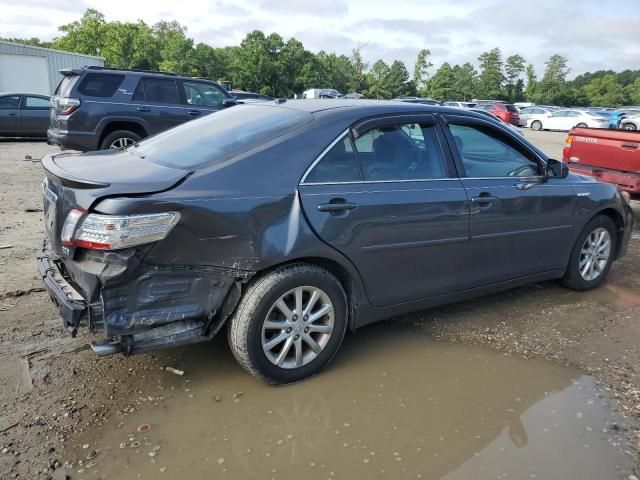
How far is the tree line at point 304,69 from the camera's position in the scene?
57875 millimetres

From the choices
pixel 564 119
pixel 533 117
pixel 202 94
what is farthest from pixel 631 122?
pixel 202 94

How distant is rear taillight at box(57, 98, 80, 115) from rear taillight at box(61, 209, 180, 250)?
23.7 ft

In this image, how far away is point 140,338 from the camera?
279cm

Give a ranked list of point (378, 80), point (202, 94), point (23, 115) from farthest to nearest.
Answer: point (378, 80), point (23, 115), point (202, 94)

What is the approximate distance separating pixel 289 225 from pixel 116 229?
92cm

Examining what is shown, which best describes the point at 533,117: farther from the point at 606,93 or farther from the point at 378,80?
the point at 606,93

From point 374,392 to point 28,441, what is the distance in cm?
185

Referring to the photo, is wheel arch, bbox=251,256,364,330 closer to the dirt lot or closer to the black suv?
the dirt lot

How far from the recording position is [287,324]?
10.2 feet

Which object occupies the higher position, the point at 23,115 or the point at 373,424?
the point at 23,115

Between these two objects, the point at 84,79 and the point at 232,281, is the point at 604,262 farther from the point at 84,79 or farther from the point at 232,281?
the point at 84,79

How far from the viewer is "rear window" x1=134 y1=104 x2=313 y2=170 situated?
3.19 m

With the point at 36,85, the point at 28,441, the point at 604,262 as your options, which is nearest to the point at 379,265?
the point at 28,441

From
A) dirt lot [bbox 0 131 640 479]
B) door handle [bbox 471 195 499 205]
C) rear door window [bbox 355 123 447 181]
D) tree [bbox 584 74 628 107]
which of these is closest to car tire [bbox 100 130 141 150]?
dirt lot [bbox 0 131 640 479]
